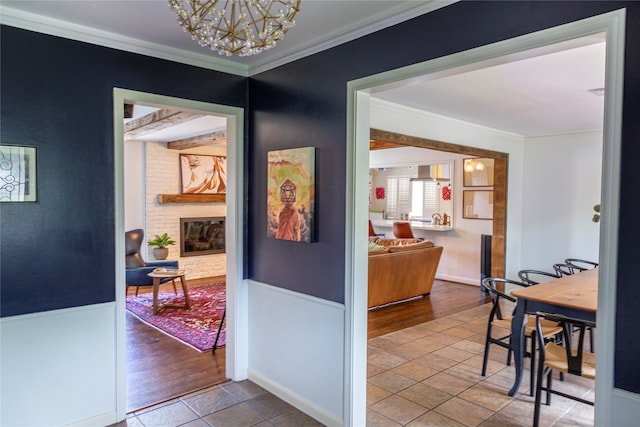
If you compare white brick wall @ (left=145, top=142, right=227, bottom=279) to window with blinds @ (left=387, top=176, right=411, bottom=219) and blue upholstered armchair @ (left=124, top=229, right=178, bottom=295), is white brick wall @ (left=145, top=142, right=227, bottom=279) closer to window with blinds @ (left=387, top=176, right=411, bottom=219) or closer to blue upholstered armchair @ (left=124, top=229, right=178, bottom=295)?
blue upholstered armchair @ (left=124, top=229, right=178, bottom=295)

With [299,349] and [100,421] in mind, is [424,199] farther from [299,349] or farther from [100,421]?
[100,421]

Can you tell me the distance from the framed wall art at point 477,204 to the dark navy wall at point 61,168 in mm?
6206

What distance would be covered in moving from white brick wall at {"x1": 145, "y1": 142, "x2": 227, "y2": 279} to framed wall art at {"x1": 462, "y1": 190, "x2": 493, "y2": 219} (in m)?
4.56

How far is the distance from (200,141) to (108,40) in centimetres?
421

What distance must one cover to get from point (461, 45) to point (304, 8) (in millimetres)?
896

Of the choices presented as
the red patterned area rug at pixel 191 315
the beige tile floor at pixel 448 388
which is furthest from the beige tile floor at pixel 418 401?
the red patterned area rug at pixel 191 315

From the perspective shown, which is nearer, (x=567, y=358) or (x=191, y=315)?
(x=567, y=358)

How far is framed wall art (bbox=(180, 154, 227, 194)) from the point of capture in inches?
317

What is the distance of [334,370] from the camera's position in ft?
9.39

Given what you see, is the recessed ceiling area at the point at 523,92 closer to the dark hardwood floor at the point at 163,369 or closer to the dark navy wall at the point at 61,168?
the dark navy wall at the point at 61,168

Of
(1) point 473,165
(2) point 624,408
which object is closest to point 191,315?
(2) point 624,408

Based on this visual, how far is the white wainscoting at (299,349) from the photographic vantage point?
9.39 feet

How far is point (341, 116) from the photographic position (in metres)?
2.79

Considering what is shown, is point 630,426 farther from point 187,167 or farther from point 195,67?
point 187,167
